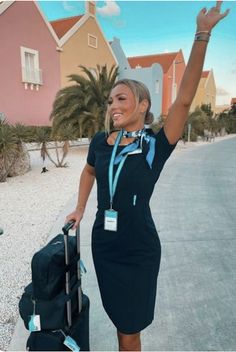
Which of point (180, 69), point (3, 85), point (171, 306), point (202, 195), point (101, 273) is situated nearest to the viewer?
point (101, 273)

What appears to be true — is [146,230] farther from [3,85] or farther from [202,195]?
[3,85]

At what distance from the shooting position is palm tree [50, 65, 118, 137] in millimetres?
13281

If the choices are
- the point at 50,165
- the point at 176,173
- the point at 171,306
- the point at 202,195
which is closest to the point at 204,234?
the point at 171,306

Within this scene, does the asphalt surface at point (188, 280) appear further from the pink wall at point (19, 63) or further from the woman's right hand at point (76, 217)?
the pink wall at point (19, 63)

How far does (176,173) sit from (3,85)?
11243 mm

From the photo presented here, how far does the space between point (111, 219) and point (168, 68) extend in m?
33.0

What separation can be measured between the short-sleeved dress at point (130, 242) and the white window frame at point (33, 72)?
16665mm

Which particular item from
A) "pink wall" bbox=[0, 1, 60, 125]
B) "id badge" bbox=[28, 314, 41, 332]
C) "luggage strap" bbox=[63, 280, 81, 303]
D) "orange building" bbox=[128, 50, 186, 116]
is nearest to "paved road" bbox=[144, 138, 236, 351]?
"luggage strap" bbox=[63, 280, 81, 303]

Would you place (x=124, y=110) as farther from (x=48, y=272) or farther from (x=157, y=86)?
(x=157, y=86)

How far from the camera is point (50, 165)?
9.77 m

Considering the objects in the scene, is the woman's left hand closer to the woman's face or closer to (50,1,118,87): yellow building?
the woman's face

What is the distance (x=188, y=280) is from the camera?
3.01 metres

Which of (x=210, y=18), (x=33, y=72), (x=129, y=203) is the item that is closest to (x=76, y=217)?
(x=129, y=203)

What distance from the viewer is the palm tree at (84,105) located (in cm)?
1328
